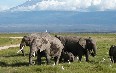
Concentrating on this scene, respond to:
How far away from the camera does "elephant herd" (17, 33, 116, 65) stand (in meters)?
27.4

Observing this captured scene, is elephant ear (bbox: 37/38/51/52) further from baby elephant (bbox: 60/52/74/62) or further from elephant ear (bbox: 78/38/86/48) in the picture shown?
elephant ear (bbox: 78/38/86/48)

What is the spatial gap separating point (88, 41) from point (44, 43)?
705 centimetres

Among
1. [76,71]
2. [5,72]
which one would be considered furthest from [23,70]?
[76,71]

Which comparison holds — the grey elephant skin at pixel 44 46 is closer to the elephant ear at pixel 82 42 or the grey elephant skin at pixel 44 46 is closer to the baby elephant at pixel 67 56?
the baby elephant at pixel 67 56

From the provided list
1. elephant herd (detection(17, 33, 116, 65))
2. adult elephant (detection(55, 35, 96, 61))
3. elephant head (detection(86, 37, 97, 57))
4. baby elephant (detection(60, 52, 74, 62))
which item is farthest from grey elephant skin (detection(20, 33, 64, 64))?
elephant head (detection(86, 37, 97, 57))

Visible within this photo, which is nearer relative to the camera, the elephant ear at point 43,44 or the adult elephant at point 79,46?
the elephant ear at point 43,44

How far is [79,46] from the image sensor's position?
33.9 m

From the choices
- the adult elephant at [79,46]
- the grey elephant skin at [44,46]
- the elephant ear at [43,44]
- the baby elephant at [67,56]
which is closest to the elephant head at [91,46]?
the adult elephant at [79,46]

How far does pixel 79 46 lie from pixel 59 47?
4.70 m

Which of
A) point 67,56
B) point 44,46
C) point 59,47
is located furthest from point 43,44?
point 67,56

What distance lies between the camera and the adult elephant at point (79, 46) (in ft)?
A: 110

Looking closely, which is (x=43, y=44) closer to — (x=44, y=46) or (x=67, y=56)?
(x=44, y=46)

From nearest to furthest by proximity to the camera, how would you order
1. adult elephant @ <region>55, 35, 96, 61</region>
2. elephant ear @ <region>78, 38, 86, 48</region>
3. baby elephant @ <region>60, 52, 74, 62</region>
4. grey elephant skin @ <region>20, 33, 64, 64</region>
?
grey elephant skin @ <region>20, 33, 64, 64</region> < baby elephant @ <region>60, 52, 74, 62</region> < adult elephant @ <region>55, 35, 96, 61</region> < elephant ear @ <region>78, 38, 86, 48</region>

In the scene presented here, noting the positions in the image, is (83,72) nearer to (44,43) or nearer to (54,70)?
(54,70)
